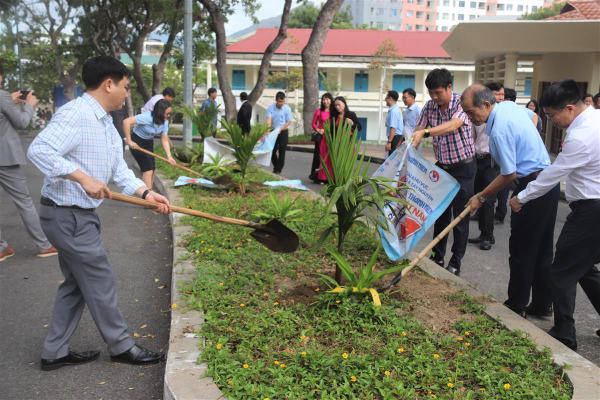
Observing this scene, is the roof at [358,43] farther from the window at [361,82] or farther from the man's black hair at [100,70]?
the man's black hair at [100,70]

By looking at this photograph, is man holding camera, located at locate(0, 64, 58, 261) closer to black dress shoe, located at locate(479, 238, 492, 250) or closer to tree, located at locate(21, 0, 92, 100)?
black dress shoe, located at locate(479, 238, 492, 250)

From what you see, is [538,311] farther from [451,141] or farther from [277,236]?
[277,236]

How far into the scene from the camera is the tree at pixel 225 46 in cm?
2103

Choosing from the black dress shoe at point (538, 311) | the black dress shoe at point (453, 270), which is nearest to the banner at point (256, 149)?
the black dress shoe at point (453, 270)

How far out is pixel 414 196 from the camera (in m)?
5.00

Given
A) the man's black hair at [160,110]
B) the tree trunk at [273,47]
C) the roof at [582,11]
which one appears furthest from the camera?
the tree trunk at [273,47]

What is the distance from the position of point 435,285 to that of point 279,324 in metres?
1.56

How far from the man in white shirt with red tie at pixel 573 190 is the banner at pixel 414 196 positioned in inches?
29.9

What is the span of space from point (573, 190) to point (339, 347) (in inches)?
75.5

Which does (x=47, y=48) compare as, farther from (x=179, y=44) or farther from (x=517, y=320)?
(x=517, y=320)

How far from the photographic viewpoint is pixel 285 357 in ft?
11.7

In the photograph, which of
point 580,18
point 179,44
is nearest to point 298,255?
point 580,18

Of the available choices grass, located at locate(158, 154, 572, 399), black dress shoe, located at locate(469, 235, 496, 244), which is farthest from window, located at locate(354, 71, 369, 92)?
grass, located at locate(158, 154, 572, 399)

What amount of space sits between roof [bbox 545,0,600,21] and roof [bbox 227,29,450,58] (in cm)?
2209
